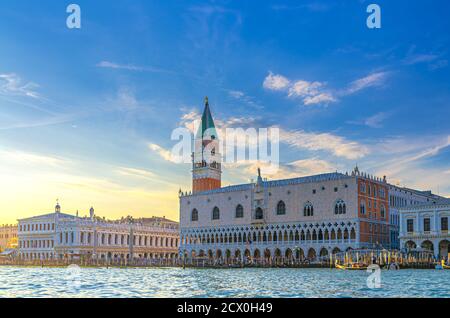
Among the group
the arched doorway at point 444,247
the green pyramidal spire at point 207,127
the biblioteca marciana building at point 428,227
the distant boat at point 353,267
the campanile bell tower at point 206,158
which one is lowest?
the distant boat at point 353,267

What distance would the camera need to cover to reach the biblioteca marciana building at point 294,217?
207 feet

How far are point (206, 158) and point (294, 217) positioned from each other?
26872 millimetres

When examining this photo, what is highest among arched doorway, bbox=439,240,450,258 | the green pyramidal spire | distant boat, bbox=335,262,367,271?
the green pyramidal spire

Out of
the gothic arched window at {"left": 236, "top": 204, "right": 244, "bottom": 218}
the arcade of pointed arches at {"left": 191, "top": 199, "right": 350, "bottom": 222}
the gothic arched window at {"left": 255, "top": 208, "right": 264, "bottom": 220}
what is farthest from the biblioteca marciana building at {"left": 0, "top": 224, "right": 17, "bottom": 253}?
the gothic arched window at {"left": 255, "top": 208, "right": 264, "bottom": 220}

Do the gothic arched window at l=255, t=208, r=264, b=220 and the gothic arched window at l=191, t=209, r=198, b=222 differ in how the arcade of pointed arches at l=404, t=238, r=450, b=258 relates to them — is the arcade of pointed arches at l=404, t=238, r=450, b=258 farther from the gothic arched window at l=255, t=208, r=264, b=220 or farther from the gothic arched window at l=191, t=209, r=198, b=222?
the gothic arched window at l=191, t=209, r=198, b=222

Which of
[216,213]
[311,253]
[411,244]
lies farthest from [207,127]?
[411,244]

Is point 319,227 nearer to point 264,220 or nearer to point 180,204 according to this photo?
point 264,220

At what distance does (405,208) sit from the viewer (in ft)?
192

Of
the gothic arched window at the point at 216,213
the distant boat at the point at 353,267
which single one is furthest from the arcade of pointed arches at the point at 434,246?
the gothic arched window at the point at 216,213

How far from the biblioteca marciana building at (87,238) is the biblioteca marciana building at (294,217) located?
1162 cm

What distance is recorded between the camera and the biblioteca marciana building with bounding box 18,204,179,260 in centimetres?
8231

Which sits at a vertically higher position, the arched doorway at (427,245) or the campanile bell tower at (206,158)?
the campanile bell tower at (206,158)

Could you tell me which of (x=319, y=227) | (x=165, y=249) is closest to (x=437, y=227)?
(x=319, y=227)

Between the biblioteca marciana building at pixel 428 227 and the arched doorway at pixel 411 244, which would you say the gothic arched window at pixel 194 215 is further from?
the arched doorway at pixel 411 244
